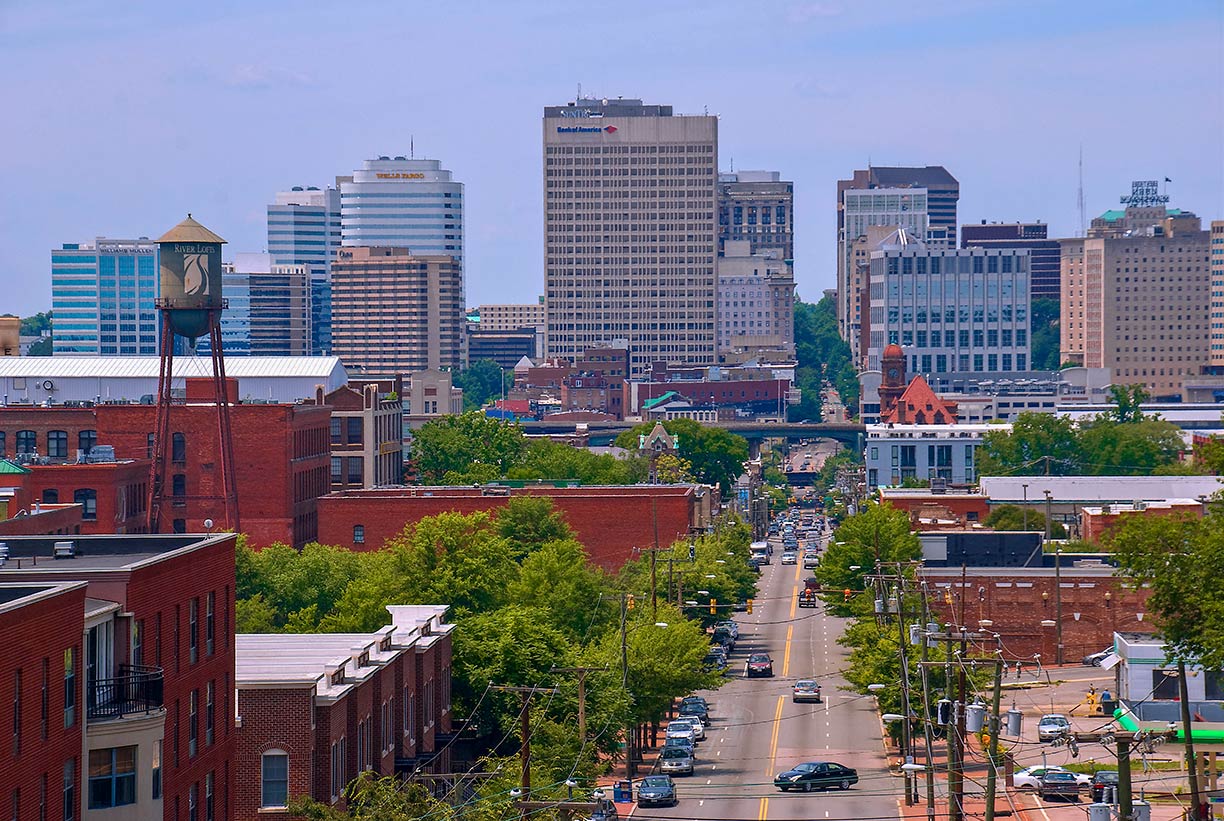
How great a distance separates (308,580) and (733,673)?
20.8 meters

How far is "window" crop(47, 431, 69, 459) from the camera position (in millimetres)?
135000

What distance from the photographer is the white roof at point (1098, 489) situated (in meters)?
162

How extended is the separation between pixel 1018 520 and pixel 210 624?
100491 millimetres

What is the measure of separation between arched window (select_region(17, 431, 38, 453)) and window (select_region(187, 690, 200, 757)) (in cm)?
9179

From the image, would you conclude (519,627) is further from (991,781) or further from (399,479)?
(399,479)

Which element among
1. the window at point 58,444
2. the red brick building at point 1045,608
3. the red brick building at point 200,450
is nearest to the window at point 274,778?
the red brick building at point 1045,608

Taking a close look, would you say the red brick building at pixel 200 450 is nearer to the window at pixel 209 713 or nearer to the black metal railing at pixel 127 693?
the window at pixel 209 713

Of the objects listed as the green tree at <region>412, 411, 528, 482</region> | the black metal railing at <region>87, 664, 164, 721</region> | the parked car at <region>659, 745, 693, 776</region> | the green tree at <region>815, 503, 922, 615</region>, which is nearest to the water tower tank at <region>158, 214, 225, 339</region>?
the green tree at <region>815, 503, 922, 615</region>

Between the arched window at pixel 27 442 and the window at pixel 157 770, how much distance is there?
315 feet

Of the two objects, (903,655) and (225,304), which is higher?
(225,304)

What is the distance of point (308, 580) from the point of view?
104312 mm

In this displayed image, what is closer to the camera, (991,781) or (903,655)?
(991,781)

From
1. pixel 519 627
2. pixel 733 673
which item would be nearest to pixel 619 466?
pixel 733 673

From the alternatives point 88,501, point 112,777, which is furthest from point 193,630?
point 88,501
